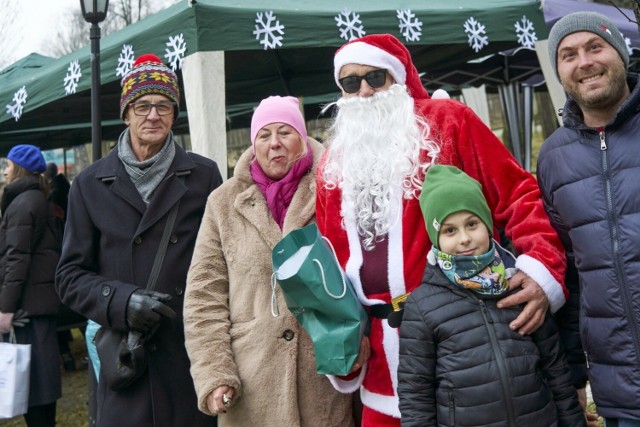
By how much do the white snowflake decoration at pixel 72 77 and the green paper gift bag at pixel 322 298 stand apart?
12.8 ft

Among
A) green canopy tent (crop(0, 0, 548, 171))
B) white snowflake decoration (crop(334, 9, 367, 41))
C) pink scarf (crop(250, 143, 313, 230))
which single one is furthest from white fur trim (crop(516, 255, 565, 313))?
white snowflake decoration (crop(334, 9, 367, 41))

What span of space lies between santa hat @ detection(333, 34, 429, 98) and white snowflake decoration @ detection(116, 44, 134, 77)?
9.26 ft

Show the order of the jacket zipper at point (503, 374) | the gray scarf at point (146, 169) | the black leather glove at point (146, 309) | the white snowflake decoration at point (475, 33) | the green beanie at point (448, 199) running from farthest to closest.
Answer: the white snowflake decoration at point (475, 33) < the gray scarf at point (146, 169) < the black leather glove at point (146, 309) < the green beanie at point (448, 199) < the jacket zipper at point (503, 374)

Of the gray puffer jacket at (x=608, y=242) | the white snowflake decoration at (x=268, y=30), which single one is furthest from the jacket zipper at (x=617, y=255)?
the white snowflake decoration at (x=268, y=30)

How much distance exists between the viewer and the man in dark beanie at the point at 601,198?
77.5 inches

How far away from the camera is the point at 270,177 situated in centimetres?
263

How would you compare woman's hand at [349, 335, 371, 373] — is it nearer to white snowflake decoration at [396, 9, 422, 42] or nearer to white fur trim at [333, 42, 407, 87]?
white fur trim at [333, 42, 407, 87]

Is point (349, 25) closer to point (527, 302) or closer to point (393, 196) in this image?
point (393, 196)

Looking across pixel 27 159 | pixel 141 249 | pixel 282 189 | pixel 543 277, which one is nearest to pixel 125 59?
pixel 27 159

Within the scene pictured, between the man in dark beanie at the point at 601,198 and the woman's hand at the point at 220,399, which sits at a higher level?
the man in dark beanie at the point at 601,198

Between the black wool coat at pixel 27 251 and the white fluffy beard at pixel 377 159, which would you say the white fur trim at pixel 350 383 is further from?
the black wool coat at pixel 27 251

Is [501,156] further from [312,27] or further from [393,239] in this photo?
[312,27]

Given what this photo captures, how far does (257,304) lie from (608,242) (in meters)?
1.24

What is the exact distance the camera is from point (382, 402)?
2.28m
